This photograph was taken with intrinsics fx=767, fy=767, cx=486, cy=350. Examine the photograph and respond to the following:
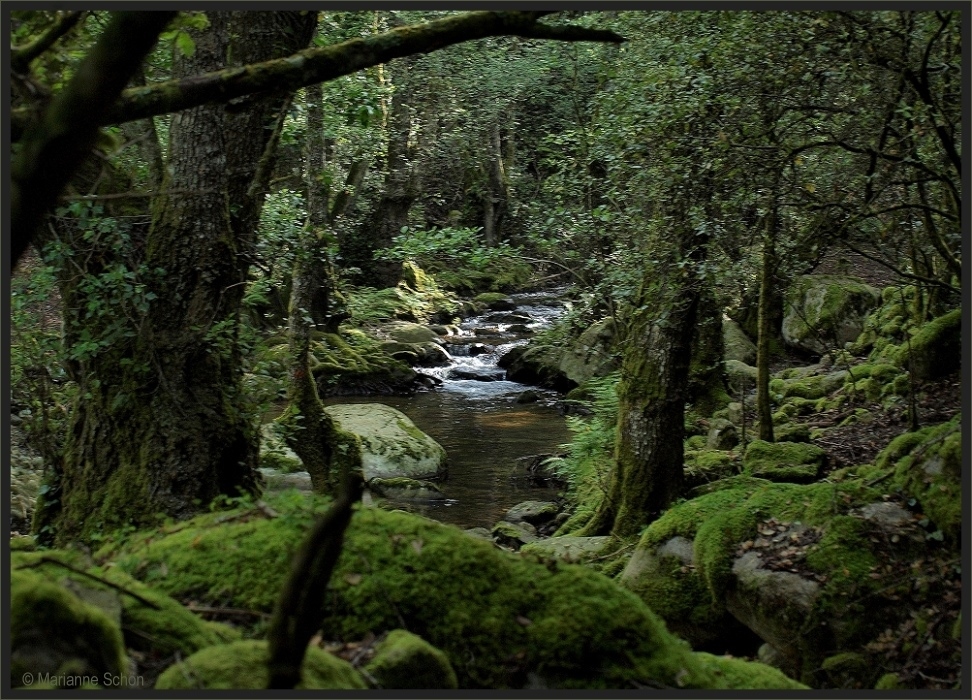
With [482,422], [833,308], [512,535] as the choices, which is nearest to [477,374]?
[482,422]

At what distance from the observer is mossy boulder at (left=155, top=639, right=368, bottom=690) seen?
2682 millimetres

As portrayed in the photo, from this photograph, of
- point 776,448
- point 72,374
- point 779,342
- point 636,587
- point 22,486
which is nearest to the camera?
point 72,374

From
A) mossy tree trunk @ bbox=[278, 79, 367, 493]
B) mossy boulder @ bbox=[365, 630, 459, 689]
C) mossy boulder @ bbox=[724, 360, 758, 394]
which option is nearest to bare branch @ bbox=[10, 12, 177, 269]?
mossy boulder @ bbox=[365, 630, 459, 689]

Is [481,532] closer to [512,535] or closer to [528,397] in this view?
[512,535]

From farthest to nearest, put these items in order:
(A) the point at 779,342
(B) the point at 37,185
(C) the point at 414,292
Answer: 1. (C) the point at 414,292
2. (A) the point at 779,342
3. (B) the point at 37,185

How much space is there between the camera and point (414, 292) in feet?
94.1

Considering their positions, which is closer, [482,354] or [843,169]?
[843,169]

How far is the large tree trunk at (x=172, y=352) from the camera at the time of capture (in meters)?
6.34

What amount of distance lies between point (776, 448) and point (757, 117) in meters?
4.00

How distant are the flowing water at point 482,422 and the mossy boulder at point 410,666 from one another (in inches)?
335

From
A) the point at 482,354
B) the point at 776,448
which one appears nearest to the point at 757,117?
the point at 776,448

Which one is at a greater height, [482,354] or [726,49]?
[726,49]

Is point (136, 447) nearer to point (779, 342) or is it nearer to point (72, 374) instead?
point (72, 374)

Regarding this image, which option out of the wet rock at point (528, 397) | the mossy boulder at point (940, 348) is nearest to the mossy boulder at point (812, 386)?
the mossy boulder at point (940, 348)
